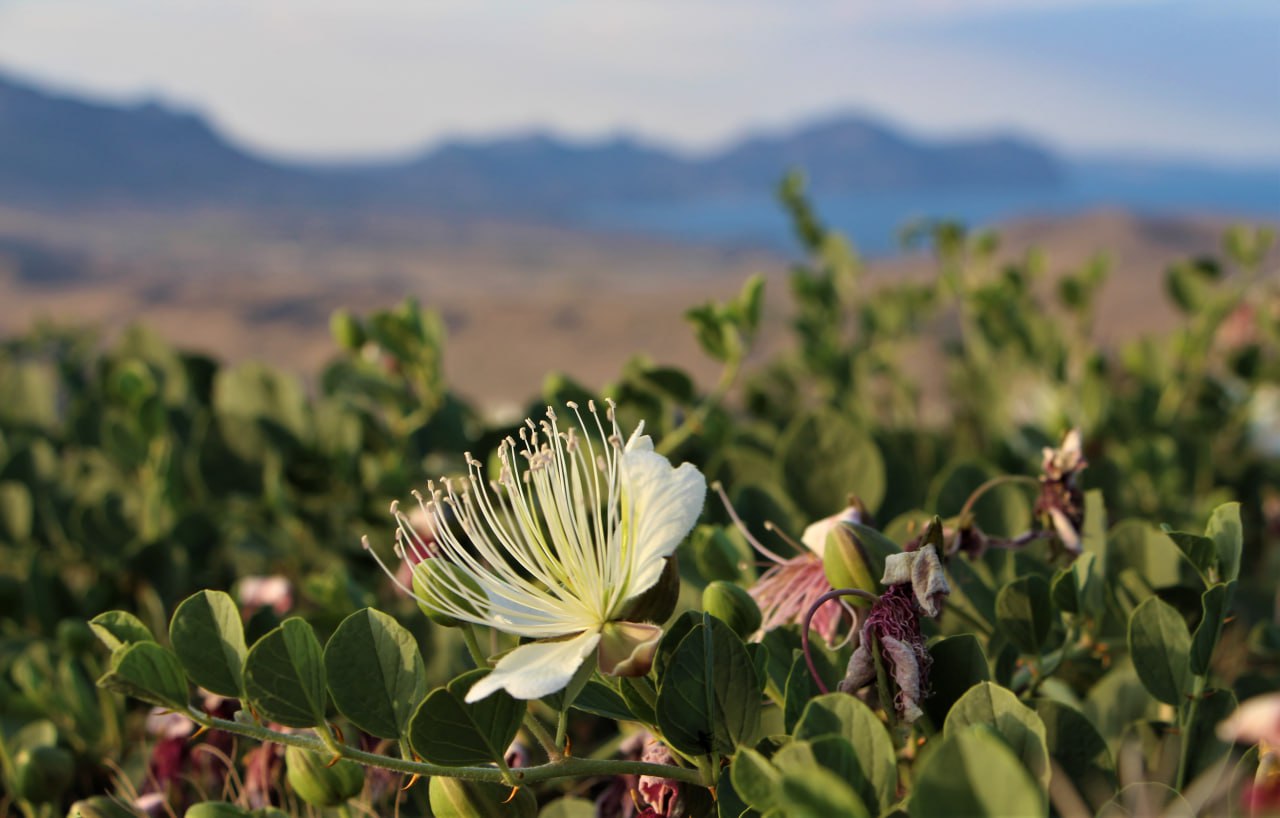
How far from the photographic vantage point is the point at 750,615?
3.25ft

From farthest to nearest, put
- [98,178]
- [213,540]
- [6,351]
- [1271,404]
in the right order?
[98,178] < [6,351] < [1271,404] < [213,540]

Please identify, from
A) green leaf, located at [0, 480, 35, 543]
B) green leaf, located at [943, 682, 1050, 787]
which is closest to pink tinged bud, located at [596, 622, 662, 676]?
green leaf, located at [943, 682, 1050, 787]

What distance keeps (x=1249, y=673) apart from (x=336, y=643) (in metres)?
1.07

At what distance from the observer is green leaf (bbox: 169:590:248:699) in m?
0.97

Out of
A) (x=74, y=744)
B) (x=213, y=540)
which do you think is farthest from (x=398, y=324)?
(x=74, y=744)

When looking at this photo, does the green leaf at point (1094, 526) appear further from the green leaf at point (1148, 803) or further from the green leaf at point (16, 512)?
the green leaf at point (16, 512)

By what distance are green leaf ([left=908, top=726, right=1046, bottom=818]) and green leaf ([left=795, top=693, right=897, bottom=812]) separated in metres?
0.16

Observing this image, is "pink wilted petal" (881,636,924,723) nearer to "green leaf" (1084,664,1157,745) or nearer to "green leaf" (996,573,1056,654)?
"green leaf" (996,573,1056,654)

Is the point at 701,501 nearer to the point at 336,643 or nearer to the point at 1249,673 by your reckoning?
the point at 336,643

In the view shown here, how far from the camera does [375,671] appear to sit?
0.95m

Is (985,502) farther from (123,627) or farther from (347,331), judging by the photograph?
(347,331)

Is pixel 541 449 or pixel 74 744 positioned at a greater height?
pixel 541 449

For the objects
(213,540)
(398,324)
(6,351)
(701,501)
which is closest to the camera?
(701,501)

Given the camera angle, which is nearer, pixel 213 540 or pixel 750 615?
pixel 750 615
